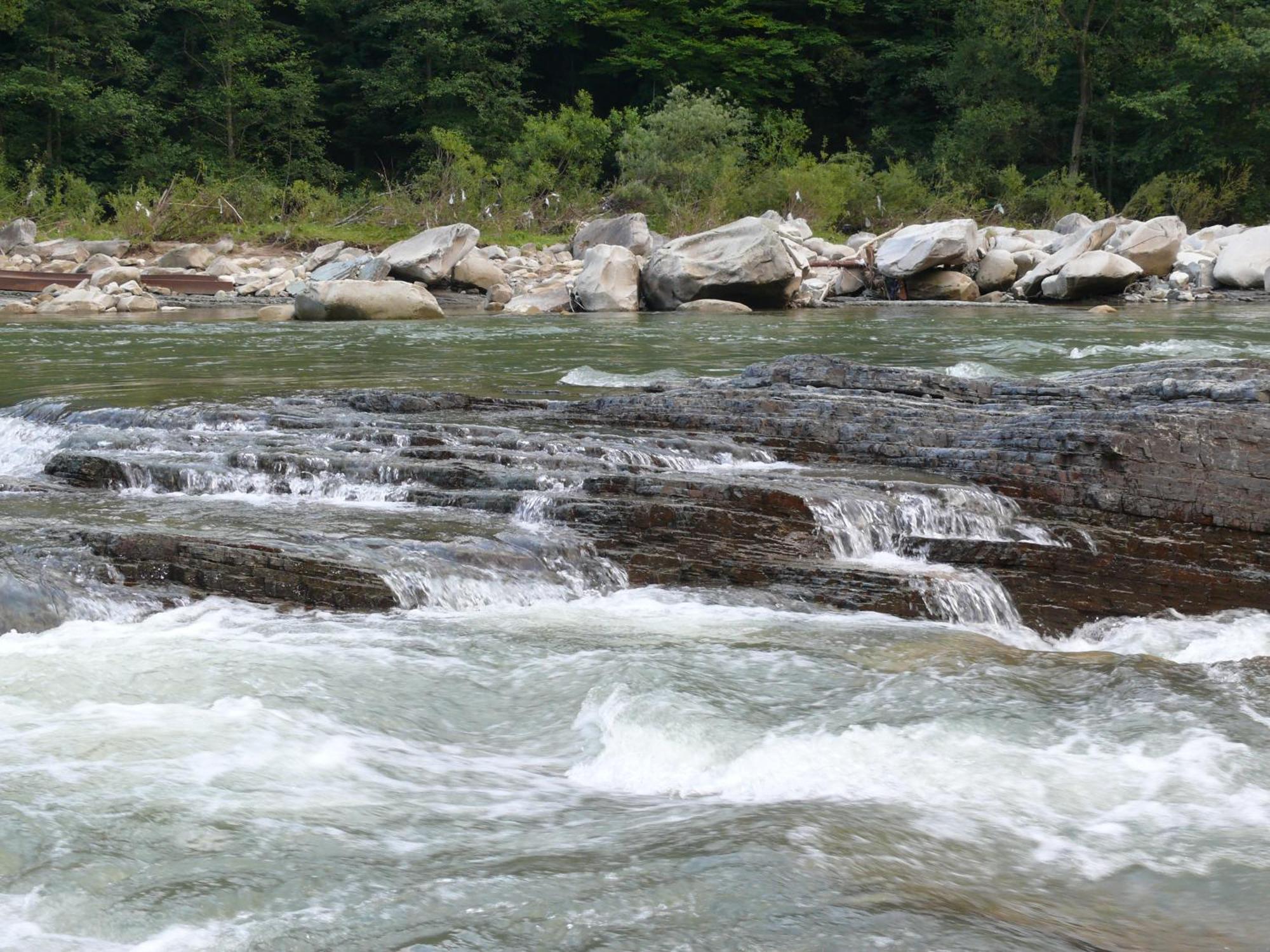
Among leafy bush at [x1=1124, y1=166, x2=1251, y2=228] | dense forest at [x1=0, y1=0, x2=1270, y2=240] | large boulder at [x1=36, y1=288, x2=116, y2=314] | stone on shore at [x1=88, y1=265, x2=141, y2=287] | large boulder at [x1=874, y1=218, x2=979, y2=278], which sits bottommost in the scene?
large boulder at [x1=36, y1=288, x2=116, y2=314]

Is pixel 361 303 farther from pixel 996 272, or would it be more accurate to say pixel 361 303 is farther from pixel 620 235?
pixel 996 272

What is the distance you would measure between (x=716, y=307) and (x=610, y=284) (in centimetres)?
207

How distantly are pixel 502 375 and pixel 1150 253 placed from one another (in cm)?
1589

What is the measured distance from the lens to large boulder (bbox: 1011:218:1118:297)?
23.1 m

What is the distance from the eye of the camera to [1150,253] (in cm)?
2342

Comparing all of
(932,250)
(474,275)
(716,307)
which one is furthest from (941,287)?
(474,275)

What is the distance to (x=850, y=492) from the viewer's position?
21.6ft

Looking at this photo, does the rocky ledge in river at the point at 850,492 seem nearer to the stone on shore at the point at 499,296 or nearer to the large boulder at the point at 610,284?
the large boulder at the point at 610,284

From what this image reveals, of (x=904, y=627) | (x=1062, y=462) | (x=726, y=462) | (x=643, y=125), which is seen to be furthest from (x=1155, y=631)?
(x=643, y=125)

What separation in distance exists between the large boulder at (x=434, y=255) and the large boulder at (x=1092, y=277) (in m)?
11.3

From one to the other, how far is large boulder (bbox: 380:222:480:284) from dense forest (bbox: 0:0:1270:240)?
6.43 m

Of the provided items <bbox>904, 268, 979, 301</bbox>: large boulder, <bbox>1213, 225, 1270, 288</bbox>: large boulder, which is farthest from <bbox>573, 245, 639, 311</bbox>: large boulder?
<bbox>1213, 225, 1270, 288</bbox>: large boulder

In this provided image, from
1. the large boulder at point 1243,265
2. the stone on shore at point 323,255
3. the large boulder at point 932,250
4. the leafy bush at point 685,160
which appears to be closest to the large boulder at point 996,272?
the large boulder at point 932,250

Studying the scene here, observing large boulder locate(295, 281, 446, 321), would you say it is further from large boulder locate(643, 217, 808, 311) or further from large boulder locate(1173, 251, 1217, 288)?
large boulder locate(1173, 251, 1217, 288)
